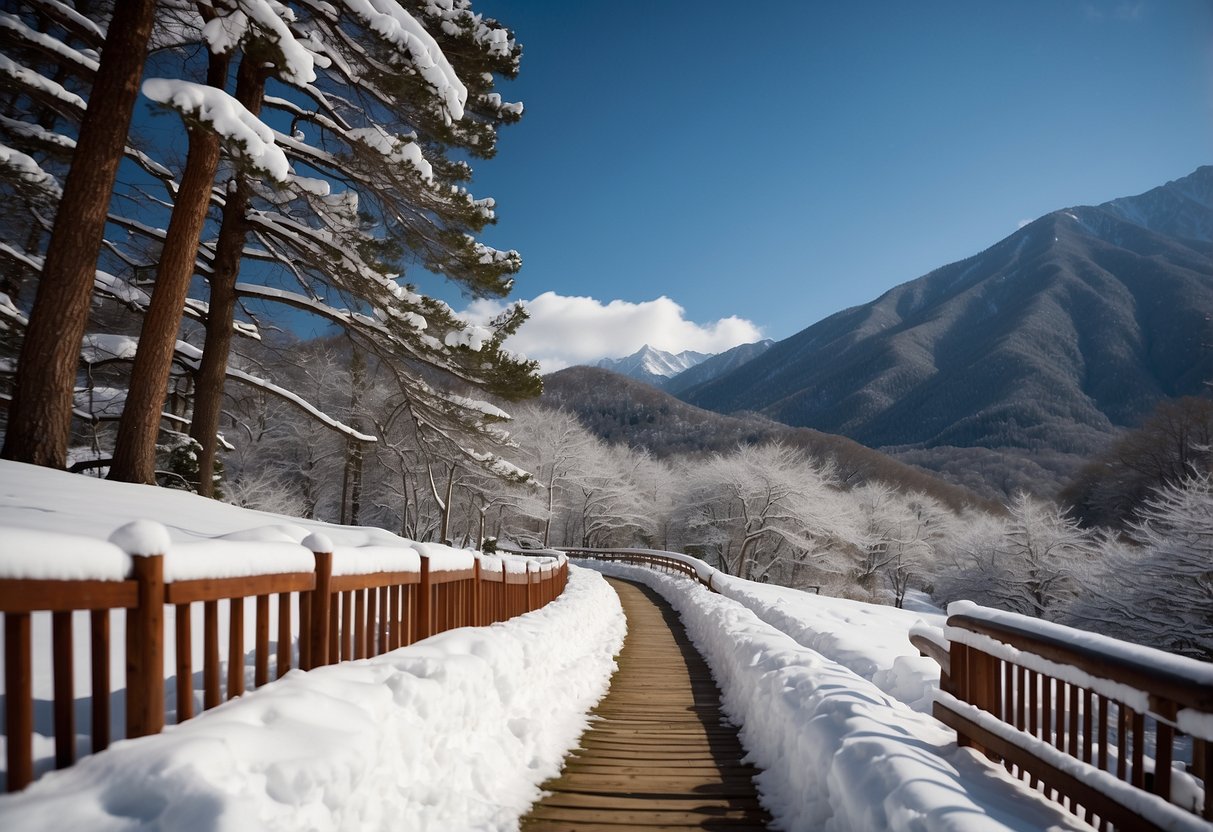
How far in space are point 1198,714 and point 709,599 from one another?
1146 centimetres

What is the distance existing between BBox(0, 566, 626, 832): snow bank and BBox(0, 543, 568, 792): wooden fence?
0.12 m

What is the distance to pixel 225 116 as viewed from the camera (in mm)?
6484

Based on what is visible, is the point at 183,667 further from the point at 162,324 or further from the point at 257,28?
the point at 162,324

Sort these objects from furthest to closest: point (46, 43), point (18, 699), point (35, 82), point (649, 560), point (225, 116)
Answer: point (649, 560)
point (46, 43)
point (35, 82)
point (225, 116)
point (18, 699)

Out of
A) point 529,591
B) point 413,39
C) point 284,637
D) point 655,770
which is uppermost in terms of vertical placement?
point 413,39

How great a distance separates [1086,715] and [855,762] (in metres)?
1.15

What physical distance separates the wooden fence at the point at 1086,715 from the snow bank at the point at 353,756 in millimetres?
2993

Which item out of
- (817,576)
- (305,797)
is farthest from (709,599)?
(817,576)

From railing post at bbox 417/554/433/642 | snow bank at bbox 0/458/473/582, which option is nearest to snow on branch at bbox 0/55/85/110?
snow bank at bbox 0/458/473/582

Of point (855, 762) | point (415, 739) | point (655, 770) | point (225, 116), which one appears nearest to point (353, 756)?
point (415, 739)

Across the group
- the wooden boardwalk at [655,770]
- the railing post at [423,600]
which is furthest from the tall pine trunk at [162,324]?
the wooden boardwalk at [655,770]

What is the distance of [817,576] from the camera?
47.3 m

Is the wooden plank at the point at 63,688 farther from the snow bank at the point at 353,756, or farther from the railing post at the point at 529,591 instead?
the railing post at the point at 529,591

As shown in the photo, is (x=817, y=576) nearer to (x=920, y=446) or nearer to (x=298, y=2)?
(x=298, y=2)
